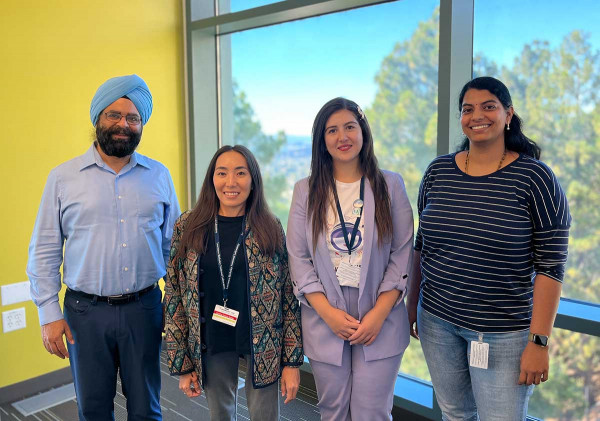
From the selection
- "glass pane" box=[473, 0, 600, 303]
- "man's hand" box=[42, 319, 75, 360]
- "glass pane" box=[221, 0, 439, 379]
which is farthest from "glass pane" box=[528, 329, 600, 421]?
"man's hand" box=[42, 319, 75, 360]

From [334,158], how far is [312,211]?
0.22 m

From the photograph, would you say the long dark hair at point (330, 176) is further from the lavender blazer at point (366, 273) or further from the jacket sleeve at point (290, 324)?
the jacket sleeve at point (290, 324)

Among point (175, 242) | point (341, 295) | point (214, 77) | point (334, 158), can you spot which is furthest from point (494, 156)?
point (214, 77)

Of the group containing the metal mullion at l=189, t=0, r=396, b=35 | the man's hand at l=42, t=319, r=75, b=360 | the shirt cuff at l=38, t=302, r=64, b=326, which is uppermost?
the metal mullion at l=189, t=0, r=396, b=35

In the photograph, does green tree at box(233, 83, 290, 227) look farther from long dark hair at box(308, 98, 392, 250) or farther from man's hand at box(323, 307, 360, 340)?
man's hand at box(323, 307, 360, 340)

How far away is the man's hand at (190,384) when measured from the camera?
1831 mm

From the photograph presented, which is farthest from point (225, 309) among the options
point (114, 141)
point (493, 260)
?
point (493, 260)

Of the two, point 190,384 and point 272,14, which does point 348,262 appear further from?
point 272,14

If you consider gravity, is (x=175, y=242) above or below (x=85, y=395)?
above

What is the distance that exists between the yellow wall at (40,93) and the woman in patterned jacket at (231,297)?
62.9 inches

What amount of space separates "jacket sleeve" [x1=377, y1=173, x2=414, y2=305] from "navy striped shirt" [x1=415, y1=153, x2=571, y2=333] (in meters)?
0.11

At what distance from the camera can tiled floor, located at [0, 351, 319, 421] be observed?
2764 millimetres

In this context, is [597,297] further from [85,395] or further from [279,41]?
[279,41]

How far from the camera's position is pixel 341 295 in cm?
178
